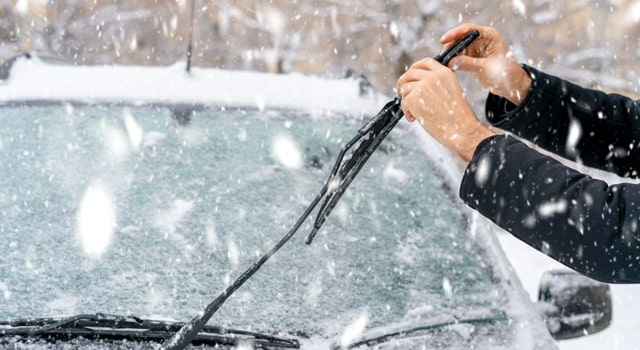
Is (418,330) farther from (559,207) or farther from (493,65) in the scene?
(493,65)

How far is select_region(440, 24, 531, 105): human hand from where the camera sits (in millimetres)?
1728

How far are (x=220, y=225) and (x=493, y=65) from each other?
98 cm

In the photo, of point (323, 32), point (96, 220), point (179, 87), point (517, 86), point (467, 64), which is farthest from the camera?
point (323, 32)

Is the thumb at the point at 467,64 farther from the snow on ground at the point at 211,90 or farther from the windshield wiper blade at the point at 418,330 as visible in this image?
the snow on ground at the point at 211,90

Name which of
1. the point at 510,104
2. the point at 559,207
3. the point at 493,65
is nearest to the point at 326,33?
the point at 510,104

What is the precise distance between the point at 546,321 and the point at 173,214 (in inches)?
49.3

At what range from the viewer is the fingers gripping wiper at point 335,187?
4.59 feet

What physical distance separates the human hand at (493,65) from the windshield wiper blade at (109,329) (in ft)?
2.95

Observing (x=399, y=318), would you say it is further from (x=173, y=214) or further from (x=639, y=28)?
(x=639, y=28)

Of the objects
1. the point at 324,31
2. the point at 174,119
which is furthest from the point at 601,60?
the point at 174,119

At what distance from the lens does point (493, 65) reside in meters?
1.80

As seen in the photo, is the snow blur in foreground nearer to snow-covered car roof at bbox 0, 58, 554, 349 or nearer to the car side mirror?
snow-covered car roof at bbox 0, 58, 554, 349

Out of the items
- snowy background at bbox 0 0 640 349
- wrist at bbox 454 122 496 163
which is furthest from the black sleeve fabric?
snowy background at bbox 0 0 640 349

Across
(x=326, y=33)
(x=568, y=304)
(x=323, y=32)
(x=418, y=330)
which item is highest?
(x=323, y=32)
